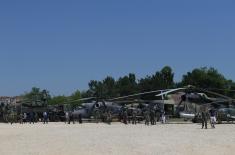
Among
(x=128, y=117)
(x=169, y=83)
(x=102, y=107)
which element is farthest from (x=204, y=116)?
(x=169, y=83)

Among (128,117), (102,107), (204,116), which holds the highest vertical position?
(102,107)

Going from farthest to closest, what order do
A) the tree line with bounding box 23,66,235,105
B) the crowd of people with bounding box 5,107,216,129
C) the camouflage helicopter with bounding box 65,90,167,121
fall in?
1. the tree line with bounding box 23,66,235,105
2. the camouflage helicopter with bounding box 65,90,167,121
3. the crowd of people with bounding box 5,107,216,129

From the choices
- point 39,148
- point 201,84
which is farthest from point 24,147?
point 201,84

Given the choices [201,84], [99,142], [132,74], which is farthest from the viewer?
[132,74]

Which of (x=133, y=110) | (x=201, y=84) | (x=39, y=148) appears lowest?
(x=39, y=148)

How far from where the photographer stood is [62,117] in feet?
227

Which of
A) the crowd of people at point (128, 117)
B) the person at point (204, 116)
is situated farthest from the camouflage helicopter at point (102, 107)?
the person at point (204, 116)

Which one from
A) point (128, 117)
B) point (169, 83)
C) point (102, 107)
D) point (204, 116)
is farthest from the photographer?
point (169, 83)

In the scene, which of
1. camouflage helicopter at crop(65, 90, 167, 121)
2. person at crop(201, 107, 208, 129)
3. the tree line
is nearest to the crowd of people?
camouflage helicopter at crop(65, 90, 167, 121)

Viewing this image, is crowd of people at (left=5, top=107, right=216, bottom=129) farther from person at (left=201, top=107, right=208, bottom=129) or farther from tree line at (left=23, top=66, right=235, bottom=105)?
tree line at (left=23, top=66, right=235, bottom=105)

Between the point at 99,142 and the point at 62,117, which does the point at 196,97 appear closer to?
the point at 62,117

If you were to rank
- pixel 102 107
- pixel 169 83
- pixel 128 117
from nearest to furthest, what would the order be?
1. pixel 128 117
2. pixel 102 107
3. pixel 169 83

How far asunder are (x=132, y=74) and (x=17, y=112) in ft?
279

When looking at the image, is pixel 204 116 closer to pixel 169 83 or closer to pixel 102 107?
pixel 102 107
